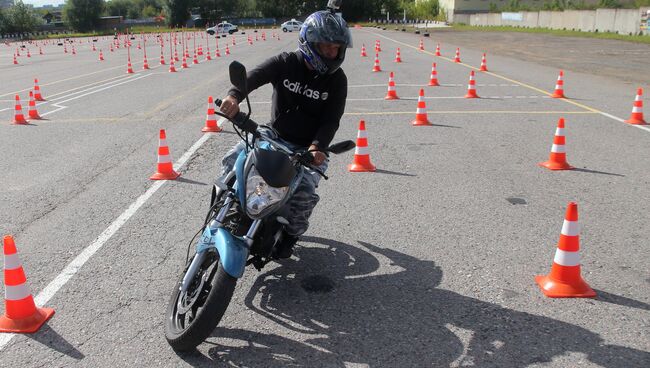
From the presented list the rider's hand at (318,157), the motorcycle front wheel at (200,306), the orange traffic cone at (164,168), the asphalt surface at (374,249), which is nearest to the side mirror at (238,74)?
the rider's hand at (318,157)

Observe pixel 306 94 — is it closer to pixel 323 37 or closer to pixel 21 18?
pixel 323 37

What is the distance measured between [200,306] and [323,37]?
2.02 m

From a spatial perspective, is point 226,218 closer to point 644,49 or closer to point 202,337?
point 202,337

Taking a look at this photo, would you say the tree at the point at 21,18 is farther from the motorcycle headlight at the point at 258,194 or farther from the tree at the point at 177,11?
the motorcycle headlight at the point at 258,194

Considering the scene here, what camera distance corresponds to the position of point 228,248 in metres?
3.59

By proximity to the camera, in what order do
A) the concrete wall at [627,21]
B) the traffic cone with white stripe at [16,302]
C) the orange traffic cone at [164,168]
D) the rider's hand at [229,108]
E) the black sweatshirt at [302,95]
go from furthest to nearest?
1. the concrete wall at [627,21]
2. the orange traffic cone at [164,168]
3. the black sweatshirt at [302,95]
4. the traffic cone with white stripe at [16,302]
5. the rider's hand at [229,108]

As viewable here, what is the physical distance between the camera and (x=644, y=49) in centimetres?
3250

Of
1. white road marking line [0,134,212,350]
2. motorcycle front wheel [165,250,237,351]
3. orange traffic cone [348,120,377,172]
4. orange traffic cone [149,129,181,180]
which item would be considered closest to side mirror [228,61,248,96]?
motorcycle front wheel [165,250,237,351]

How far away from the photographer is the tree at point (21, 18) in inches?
3656

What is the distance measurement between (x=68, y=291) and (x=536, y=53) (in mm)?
32042

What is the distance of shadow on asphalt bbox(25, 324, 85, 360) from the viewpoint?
3736 mm

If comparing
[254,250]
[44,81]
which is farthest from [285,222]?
[44,81]

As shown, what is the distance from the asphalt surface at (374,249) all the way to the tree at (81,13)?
4201 inches

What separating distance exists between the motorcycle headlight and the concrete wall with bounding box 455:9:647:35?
48.2 meters
